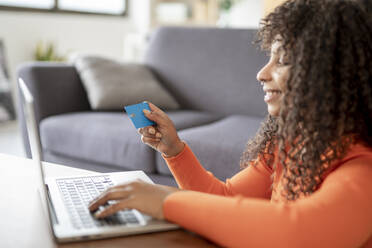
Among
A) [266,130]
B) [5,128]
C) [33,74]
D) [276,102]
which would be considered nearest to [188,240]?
[276,102]

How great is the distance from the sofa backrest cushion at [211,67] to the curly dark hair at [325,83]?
5.25 feet

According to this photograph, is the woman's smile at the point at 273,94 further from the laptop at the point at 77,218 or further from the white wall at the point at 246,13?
the white wall at the point at 246,13

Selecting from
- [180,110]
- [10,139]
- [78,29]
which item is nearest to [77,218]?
[180,110]

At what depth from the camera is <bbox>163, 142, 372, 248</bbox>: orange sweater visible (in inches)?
24.2

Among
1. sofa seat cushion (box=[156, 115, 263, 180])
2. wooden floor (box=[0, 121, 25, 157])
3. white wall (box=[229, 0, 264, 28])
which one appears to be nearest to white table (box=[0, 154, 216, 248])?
sofa seat cushion (box=[156, 115, 263, 180])

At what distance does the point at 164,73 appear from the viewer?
8.93ft

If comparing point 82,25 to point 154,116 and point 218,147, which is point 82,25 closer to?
point 218,147

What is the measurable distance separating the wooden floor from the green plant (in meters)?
0.71

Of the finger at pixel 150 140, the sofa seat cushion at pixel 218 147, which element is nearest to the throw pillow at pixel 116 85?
the sofa seat cushion at pixel 218 147

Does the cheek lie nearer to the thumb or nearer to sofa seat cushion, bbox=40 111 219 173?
the thumb

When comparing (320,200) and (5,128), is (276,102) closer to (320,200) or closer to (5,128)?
(320,200)

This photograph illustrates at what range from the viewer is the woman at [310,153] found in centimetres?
62

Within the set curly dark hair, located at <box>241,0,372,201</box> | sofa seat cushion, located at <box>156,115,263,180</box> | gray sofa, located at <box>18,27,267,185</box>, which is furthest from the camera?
gray sofa, located at <box>18,27,267,185</box>

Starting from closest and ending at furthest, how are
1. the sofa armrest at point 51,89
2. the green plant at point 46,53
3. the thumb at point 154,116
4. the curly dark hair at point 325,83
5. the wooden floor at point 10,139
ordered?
1. the curly dark hair at point 325,83
2. the thumb at point 154,116
3. the sofa armrest at point 51,89
4. the wooden floor at point 10,139
5. the green plant at point 46,53
